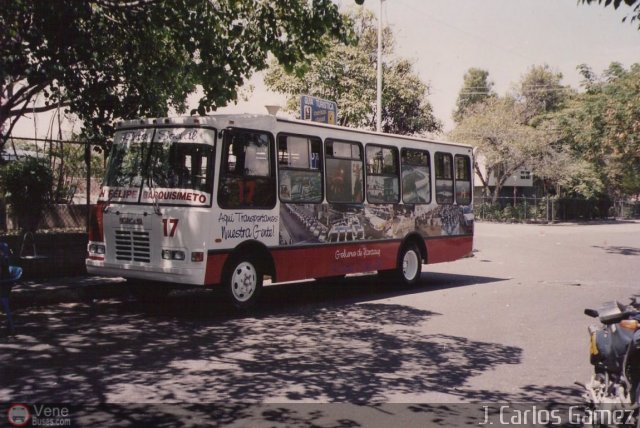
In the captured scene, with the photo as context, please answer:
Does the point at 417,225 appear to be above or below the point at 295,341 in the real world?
above

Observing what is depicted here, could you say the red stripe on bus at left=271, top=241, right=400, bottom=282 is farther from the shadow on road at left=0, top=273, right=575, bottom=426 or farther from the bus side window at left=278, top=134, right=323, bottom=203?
the bus side window at left=278, top=134, right=323, bottom=203

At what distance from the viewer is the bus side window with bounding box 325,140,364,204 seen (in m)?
11.2

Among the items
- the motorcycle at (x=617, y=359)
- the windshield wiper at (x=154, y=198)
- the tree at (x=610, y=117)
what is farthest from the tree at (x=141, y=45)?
the tree at (x=610, y=117)

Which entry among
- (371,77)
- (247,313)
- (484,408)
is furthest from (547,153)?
(484,408)

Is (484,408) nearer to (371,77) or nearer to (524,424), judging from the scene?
(524,424)

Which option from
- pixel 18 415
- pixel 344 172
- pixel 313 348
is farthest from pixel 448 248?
pixel 18 415

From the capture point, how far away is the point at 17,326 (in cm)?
810

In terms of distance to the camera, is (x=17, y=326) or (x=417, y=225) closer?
(x=17, y=326)

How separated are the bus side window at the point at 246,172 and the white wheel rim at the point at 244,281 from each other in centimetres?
96

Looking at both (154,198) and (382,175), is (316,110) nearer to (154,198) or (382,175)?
(382,175)

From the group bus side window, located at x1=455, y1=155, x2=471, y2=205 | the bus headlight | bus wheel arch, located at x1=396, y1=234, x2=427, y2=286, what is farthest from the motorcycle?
bus side window, located at x1=455, y1=155, x2=471, y2=205

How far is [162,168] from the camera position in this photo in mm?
9281

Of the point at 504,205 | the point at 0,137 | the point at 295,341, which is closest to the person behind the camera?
the point at 295,341

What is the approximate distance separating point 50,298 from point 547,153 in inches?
1582
